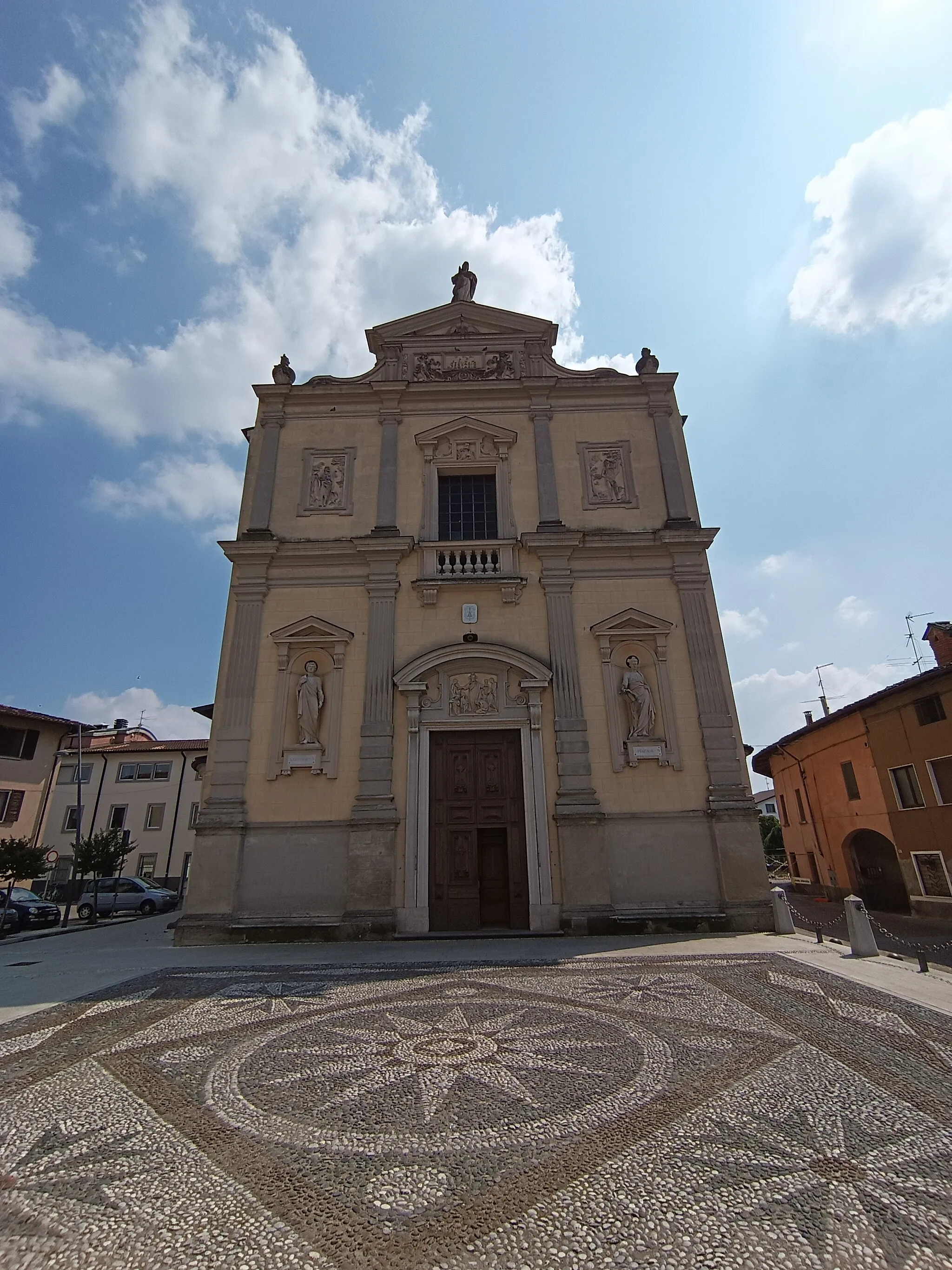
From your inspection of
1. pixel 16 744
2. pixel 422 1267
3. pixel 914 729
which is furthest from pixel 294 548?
pixel 16 744

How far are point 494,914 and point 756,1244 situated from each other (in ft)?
29.4

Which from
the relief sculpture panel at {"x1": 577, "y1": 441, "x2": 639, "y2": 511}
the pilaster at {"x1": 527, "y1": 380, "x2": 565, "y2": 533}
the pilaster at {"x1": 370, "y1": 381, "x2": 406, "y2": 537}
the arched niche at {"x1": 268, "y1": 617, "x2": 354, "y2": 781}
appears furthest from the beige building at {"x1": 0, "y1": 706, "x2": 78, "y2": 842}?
the relief sculpture panel at {"x1": 577, "y1": 441, "x2": 639, "y2": 511}

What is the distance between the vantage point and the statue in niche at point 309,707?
11.4 metres

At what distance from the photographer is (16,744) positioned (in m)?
24.3

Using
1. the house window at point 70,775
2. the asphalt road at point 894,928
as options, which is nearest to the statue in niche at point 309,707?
the asphalt road at point 894,928

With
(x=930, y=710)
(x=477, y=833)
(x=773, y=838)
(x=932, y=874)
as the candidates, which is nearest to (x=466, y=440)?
(x=477, y=833)

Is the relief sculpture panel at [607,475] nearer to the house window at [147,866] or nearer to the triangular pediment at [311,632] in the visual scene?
the triangular pediment at [311,632]

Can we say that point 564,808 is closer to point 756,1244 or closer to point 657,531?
point 657,531

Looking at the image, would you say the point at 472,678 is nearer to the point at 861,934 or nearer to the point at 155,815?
the point at 861,934

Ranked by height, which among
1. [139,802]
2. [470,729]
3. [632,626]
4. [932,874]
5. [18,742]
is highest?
[18,742]

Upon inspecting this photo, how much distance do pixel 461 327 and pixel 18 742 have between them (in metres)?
23.6

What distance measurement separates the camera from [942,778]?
14547mm

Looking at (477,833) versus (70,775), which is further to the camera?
(70,775)

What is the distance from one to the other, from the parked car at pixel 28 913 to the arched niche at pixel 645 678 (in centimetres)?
1917
